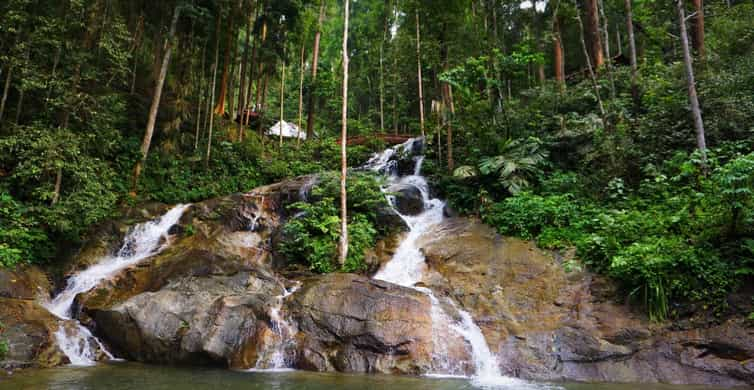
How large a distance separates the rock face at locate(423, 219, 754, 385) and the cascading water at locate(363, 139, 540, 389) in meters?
0.30

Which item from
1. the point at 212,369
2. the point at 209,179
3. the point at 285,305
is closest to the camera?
the point at 212,369

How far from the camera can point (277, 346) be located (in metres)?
8.43

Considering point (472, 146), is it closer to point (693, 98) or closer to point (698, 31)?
point (693, 98)

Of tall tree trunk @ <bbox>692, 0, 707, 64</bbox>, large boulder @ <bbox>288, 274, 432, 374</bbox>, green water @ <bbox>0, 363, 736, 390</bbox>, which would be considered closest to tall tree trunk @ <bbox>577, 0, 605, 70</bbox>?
tall tree trunk @ <bbox>692, 0, 707, 64</bbox>

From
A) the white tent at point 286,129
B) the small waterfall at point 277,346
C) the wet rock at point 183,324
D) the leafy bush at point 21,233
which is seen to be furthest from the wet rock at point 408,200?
the white tent at point 286,129

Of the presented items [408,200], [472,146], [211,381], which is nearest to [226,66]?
[408,200]

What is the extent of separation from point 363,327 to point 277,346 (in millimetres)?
1740

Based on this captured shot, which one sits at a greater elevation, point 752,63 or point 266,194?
point 752,63

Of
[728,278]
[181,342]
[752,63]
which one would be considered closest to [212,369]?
[181,342]

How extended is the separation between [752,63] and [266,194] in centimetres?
1529

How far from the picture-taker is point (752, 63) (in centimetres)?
1195

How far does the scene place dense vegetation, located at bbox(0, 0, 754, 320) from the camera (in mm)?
8898

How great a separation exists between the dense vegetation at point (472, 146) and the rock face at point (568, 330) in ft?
1.93

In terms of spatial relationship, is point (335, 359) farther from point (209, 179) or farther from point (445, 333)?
point (209, 179)
